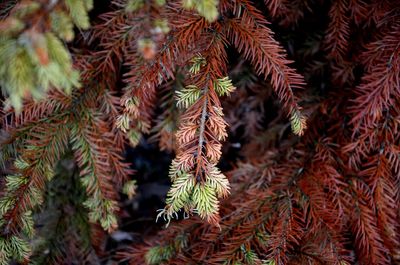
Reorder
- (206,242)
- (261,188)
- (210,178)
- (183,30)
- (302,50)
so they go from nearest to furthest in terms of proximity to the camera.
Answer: (210,178) → (183,30) → (206,242) → (261,188) → (302,50)

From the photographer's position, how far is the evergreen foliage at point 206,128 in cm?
107

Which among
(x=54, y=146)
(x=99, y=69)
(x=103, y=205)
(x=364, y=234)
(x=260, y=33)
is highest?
(x=260, y=33)

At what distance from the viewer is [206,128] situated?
3.90 feet

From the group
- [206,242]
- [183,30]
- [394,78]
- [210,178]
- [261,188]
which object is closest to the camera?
[210,178]

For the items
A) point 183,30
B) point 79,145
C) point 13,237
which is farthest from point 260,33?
point 13,237

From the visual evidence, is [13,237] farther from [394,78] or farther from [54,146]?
[394,78]

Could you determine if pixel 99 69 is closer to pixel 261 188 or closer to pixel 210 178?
pixel 210 178

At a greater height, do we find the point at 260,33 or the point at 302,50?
the point at 260,33

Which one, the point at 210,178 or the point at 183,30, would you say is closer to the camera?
the point at 210,178

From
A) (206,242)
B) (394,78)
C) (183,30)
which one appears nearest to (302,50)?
(394,78)

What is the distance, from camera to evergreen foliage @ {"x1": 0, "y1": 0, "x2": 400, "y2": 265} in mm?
1073

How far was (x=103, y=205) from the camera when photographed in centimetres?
143

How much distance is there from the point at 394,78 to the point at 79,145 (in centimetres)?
111

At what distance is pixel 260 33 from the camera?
1215 mm
